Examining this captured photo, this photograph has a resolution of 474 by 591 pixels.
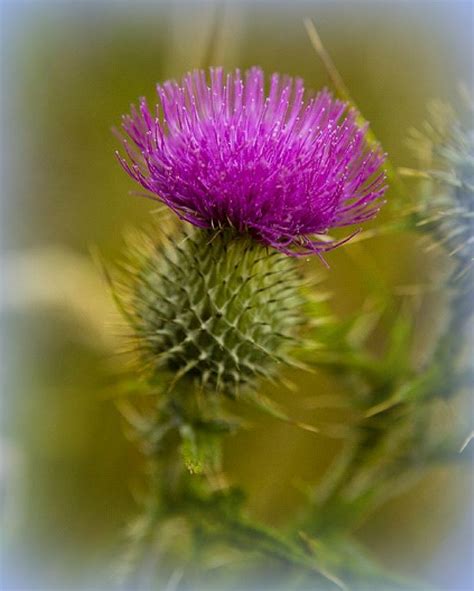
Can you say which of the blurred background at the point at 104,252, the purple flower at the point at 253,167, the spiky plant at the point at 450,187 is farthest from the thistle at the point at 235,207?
the blurred background at the point at 104,252

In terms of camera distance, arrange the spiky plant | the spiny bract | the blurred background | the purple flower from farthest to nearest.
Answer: the blurred background → the spiky plant → the spiny bract → the purple flower

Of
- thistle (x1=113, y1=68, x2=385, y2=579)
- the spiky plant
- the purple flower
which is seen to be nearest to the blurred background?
the spiky plant

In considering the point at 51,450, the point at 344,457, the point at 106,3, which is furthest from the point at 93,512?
the point at 106,3

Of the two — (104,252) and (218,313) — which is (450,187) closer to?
(218,313)

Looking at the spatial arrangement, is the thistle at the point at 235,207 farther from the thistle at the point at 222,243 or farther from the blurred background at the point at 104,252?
the blurred background at the point at 104,252

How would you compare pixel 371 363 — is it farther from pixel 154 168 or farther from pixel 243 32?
pixel 243 32

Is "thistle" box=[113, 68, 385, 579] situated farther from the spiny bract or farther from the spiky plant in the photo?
the spiky plant
